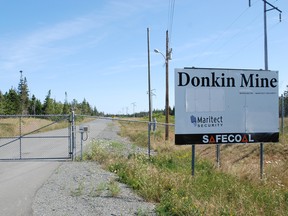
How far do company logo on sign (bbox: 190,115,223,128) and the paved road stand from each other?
4268 millimetres

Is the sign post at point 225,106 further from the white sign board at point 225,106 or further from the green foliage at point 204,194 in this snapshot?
the green foliage at point 204,194

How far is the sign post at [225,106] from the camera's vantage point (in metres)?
9.56

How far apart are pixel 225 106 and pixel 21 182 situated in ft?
Result: 19.1

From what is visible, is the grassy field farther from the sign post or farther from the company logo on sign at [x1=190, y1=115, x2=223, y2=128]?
the company logo on sign at [x1=190, y1=115, x2=223, y2=128]

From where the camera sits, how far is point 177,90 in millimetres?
9469

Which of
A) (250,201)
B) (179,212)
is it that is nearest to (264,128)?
(250,201)

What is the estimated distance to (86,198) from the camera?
7.75 meters

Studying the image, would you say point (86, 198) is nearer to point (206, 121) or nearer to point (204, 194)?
point (204, 194)

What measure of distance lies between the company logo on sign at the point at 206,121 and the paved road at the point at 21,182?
4268 millimetres

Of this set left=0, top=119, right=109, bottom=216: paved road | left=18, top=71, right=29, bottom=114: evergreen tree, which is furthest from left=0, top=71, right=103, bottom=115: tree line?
left=0, top=119, right=109, bottom=216: paved road

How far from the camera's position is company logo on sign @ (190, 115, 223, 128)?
9.64 m

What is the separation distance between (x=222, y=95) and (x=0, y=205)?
5991 mm

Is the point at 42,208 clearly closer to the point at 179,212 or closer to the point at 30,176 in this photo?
the point at 179,212

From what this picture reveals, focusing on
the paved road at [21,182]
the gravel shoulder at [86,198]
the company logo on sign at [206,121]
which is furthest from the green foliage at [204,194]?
the paved road at [21,182]
